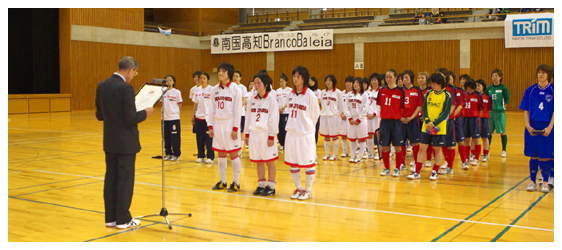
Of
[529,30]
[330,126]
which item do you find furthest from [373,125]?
[529,30]

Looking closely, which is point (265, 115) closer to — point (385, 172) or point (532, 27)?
point (385, 172)

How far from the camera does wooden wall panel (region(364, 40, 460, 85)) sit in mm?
22188

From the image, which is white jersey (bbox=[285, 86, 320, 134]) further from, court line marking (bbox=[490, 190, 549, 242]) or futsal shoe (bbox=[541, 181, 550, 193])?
futsal shoe (bbox=[541, 181, 550, 193])

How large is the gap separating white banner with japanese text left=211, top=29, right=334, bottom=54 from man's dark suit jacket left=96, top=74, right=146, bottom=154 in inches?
826

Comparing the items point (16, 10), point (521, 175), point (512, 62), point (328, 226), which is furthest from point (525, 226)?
point (16, 10)

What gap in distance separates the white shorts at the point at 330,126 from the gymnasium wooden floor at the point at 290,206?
71cm

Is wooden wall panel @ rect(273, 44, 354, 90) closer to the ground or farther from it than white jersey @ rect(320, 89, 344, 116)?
farther from it

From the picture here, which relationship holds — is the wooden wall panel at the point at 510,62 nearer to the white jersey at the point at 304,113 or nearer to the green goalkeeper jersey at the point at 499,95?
the green goalkeeper jersey at the point at 499,95

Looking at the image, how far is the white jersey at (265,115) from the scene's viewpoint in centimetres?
597

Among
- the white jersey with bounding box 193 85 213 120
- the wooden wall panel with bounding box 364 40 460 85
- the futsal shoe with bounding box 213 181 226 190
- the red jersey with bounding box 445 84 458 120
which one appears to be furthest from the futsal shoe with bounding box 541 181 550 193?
the wooden wall panel with bounding box 364 40 460 85

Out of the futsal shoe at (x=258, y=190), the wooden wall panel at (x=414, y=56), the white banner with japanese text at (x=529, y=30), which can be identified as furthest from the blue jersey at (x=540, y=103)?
the wooden wall panel at (x=414, y=56)

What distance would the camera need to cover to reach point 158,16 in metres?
A: 32.1

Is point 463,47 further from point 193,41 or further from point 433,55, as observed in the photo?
point 193,41

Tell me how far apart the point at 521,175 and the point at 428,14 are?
16.9 m
